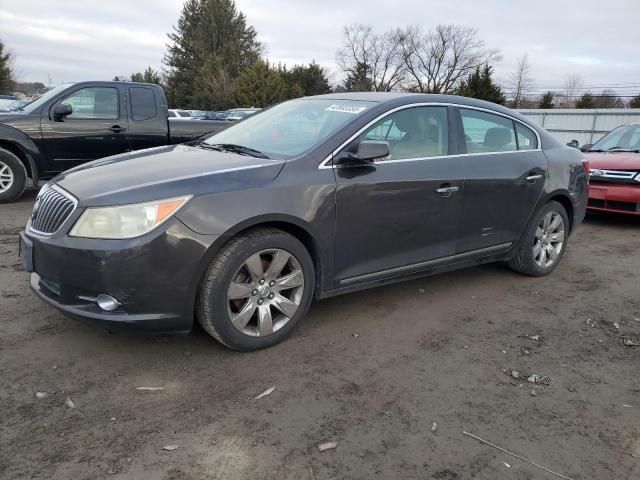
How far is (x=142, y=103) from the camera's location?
8.34m

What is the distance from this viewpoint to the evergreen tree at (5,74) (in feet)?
157

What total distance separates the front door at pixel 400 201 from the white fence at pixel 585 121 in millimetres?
17950

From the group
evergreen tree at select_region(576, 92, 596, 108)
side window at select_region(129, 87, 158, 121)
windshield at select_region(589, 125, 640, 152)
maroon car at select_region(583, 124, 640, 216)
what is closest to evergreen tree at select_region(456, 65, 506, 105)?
evergreen tree at select_region(576, 92, 596, 108)

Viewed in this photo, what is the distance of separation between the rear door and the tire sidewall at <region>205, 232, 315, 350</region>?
1507 mm

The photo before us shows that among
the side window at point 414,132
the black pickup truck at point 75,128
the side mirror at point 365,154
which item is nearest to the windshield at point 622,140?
the side window at point 414,132

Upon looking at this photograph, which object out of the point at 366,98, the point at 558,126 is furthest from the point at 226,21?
the point at 366,98

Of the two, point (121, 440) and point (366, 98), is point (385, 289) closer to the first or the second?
point (366, 98)

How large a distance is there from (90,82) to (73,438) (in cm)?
687

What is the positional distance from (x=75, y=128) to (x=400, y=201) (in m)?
5.97

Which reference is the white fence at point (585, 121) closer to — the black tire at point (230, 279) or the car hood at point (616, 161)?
the car hood at point (616, 161)

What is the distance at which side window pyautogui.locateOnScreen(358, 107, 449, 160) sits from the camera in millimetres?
3863

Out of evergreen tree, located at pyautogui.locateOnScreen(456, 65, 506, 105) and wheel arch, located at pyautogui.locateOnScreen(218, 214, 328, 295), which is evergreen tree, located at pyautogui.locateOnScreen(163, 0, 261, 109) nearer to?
evergreen tree, located at pyautogui.locateOnScreen(456, 65, 506, 105)

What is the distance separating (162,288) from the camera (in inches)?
116

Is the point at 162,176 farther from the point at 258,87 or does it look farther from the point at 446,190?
the point at 258,87
